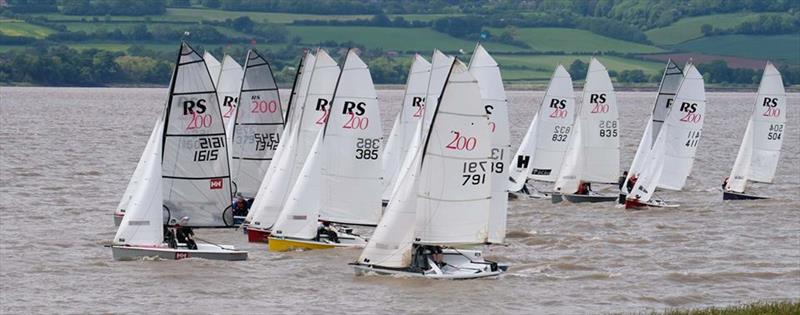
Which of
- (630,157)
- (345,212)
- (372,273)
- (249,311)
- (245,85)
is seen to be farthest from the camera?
(630,157)

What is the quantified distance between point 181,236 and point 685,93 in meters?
23.5

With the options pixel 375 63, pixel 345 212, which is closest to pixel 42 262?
pixel 345 212

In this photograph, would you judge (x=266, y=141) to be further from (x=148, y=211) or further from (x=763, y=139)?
(x=763, y=139)

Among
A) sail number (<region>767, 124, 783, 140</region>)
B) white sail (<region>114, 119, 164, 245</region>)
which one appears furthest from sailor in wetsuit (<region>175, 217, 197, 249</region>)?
sail number (<region>767, 124, 783, 140</region>)

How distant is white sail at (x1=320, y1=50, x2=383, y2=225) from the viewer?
42688mm

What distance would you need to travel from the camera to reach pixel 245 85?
164ft

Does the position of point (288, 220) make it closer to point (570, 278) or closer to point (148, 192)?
point (148, 192)

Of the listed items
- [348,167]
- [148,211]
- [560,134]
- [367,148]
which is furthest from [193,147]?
[560,134]

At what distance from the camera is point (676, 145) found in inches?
2280

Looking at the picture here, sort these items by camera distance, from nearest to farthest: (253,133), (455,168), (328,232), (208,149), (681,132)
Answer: (455,168) < (208,149) < (328,232) < (253,133) < (681,132)

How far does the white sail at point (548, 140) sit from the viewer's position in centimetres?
6178

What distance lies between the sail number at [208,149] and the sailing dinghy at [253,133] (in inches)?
389

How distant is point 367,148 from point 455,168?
6575 mm

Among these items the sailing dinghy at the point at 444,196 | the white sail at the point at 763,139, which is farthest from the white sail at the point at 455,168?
the white sail at the point at 763,139
